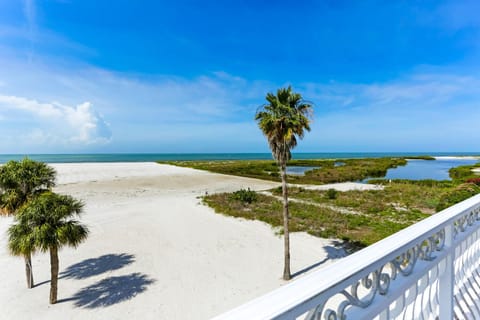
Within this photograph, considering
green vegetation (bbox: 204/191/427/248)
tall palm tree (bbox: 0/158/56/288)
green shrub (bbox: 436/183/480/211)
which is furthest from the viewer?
green vegetation (bbox: 204/191/427/248)

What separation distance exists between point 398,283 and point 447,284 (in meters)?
1.04

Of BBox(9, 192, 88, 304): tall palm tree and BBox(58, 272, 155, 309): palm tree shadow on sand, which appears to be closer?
BBox(9, 192, 88, 304): tall palm tree

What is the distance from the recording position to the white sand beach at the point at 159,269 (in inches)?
288

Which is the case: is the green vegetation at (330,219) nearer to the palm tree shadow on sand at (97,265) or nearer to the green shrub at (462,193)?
the green shrub at (462,193)

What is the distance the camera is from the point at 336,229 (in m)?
14.1

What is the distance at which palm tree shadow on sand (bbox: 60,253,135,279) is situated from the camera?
921 centimetres

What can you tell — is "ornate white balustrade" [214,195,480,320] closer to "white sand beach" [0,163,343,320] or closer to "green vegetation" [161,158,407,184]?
"white sand beach" [0,163,343,320]

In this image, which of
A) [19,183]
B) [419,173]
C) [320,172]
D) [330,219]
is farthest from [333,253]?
[419,173]

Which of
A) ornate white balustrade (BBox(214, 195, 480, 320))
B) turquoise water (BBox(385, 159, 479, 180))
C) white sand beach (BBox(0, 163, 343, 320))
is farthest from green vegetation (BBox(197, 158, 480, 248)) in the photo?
turquoise water (BBox(385, 159, 479, 180))

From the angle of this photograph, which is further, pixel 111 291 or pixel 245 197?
pixel 245 197

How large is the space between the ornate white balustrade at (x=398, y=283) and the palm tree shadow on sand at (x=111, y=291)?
8.20 m

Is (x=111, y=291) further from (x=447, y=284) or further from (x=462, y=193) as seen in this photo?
(x=462, y=193)

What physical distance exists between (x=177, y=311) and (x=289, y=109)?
7472 mm

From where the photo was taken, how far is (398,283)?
1575mm
